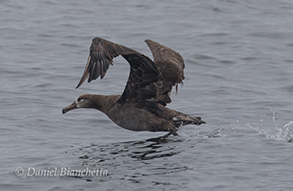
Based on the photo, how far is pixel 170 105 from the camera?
13.6 meters

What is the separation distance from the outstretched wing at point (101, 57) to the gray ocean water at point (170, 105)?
1.15 meters

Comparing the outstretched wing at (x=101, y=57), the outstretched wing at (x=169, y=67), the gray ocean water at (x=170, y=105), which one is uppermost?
the outstretched wing at (x=101, y=57)

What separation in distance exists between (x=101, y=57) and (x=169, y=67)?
1984mm

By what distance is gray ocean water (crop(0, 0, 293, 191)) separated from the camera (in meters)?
9.09

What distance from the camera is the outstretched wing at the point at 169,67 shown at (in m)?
11.4

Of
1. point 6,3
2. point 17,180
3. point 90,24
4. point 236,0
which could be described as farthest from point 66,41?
point 17,180

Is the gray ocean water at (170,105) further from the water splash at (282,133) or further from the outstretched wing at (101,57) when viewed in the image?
the outstretched wing at (101,57)

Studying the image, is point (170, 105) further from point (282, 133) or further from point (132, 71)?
point (132, 71)

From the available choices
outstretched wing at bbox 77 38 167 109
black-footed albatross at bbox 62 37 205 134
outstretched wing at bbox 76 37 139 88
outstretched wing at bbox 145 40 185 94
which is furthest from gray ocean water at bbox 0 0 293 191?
outstretched wing at bbox 76 37 139 88

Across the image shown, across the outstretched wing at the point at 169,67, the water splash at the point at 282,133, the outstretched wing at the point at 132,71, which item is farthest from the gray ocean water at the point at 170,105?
the outstretched wing at the point at 169,67

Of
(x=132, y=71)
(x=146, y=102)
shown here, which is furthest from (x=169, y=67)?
(x=132, y=71)

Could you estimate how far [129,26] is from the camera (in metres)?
20.6

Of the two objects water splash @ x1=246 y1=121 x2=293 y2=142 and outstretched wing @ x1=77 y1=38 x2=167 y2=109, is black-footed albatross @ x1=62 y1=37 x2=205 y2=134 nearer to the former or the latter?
outstretched wing @ x1=77 y1=38 x2=167 y2=109

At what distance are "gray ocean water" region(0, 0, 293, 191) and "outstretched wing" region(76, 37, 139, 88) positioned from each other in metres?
1.15
